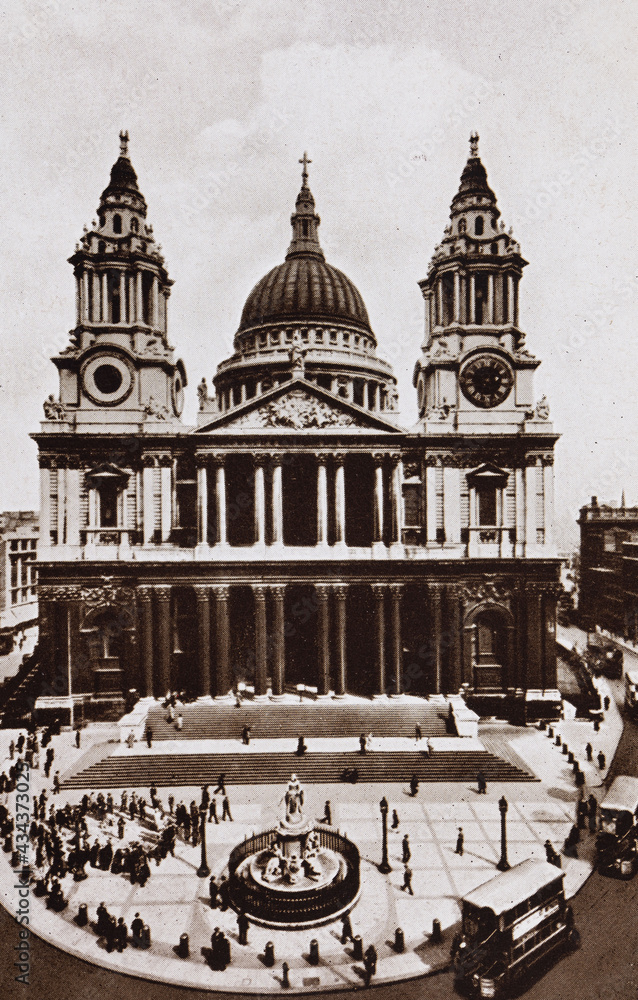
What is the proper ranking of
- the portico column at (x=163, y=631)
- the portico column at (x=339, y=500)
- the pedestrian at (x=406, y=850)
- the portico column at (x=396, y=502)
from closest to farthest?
the pedestrian at (x=406, y=850)
the portico column at (x=163, y=631)
the portico column at (x=339, y=500)
the portico column at (x=396, y=502)

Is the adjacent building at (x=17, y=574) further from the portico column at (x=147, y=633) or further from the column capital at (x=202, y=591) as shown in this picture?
the column capital at (x=202, y=591)

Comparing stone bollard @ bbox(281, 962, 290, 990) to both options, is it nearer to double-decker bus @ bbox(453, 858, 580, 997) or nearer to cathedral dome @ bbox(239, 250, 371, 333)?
double-decker bus @ bbox(453, 858, 580, 997)

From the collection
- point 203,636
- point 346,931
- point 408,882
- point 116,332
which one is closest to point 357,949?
point 346,931

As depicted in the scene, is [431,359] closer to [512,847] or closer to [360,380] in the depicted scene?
[360,380]

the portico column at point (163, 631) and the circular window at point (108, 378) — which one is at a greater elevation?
the circular window at point (108, 378)

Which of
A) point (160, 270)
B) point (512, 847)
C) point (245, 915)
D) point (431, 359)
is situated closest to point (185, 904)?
point (245, 915)

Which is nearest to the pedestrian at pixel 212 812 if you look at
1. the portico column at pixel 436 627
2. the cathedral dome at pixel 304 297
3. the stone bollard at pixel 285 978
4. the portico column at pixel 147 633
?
the stone bollard at pixel 285 978
